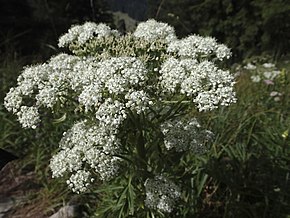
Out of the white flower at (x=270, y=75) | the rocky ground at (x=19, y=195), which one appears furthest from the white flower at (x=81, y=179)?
the white flower at (x=270, y=75)

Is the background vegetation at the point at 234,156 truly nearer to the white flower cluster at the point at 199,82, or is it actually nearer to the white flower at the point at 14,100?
the white flower at the point at 14,100

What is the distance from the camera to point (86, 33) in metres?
3.09

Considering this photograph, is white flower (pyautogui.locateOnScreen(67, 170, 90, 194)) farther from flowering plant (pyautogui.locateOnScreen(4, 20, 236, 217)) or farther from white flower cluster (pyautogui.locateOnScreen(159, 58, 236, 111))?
white flower cluster (pyautogui.locateOnScreen(159, 58, 236, 111))

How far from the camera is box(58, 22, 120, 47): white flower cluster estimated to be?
3068mm

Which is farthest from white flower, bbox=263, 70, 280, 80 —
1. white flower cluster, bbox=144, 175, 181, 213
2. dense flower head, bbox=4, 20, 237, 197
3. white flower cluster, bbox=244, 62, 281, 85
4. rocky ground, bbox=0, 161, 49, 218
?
white flower cluster, bbox=144, 175, 181, 213

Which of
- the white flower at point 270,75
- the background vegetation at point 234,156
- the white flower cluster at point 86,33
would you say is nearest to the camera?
the white flower cluster at point 86,33

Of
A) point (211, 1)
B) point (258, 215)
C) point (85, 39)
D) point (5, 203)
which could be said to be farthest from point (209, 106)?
point (211, 1)

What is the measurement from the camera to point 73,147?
2693 mm

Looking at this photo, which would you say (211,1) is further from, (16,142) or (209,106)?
(209,106)

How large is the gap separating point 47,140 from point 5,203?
84 cm

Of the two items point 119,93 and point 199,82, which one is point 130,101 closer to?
point 119,93

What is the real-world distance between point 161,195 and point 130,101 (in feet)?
2.43

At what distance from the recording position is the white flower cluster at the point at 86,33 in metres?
3.07

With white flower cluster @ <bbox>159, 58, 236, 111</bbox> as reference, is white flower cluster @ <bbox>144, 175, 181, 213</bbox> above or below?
below
